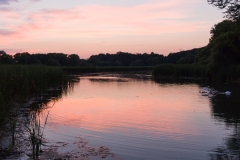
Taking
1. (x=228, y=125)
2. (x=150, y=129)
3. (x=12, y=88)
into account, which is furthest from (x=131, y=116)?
(x=12, y=88)

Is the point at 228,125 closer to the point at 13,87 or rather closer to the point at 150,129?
the point at 150,129

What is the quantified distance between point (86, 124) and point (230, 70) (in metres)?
27.5

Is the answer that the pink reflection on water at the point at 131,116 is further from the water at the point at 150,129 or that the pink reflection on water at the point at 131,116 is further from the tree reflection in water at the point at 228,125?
the tree reflection in water at the point at 228,125

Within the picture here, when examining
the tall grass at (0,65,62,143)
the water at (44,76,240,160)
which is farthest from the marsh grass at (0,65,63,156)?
the water at (44,76,240,160)

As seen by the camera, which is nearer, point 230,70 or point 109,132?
point 109,132

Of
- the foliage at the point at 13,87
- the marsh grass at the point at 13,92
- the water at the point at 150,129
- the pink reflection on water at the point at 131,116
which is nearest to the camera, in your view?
the marsh grass at the point at 13,92

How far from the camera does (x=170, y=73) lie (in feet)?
152

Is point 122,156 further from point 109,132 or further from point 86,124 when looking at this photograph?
point 86,124

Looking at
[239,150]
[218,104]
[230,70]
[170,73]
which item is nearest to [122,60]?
[170,73]

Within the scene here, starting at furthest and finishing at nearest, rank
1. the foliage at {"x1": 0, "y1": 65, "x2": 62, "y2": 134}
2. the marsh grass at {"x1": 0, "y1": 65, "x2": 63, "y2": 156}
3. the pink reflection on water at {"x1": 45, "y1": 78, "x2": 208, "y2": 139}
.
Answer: the pink reflection on water at {"x1": 45, "y1": 78, "x2": 208, "y2": 139} < the foliage at {"x1": 0, "y1": 65, "x2": 62, "y2": 134} < the marsh grass at {"x1": 0, "y1": 65, "x2": 63, "y2": 156}

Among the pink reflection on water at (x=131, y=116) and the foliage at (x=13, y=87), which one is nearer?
the foliage at (x=13, y=87)

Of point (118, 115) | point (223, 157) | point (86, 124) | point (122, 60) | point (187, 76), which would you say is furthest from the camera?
point (122, 60)

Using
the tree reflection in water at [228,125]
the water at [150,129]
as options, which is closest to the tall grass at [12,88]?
the water at [150,129]

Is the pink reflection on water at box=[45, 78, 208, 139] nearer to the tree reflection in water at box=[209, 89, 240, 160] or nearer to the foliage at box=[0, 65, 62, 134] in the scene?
the tree reflection in water at box=[209, 89, 240, 160]
